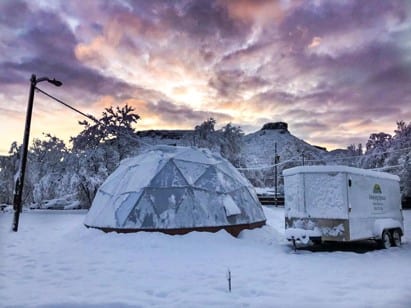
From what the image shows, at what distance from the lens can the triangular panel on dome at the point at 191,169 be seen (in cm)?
1399

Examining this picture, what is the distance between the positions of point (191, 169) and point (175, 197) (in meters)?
1.82

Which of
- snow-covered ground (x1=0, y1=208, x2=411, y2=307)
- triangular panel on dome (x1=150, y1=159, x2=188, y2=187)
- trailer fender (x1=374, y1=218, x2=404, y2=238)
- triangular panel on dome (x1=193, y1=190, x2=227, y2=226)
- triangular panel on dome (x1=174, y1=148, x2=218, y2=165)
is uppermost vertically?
triangular panel on dome (x1=174, y1=148, x2=218, y2=165)

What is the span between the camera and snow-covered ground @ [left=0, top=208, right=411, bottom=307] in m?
6.09

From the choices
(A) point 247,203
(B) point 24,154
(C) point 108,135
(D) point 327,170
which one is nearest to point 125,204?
(B) point 24,154

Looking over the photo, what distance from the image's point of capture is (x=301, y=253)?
36.3 feet

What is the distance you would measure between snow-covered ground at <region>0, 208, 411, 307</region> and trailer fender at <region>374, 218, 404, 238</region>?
0.71 metres

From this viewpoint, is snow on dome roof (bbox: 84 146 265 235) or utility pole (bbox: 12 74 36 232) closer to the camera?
snow on dome roof (bbox: 84 146 265 235)

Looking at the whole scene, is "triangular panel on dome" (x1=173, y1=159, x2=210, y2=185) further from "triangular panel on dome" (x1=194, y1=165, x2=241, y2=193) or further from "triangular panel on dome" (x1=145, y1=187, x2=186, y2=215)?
"triangular panel on dome" (x1=145, y1=187, x2=186, y2=215)

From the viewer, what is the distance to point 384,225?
12367mm

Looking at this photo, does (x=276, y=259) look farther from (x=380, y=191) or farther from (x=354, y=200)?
(x=380, y=191)

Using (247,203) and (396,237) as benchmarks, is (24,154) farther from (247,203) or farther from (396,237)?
(396,237)

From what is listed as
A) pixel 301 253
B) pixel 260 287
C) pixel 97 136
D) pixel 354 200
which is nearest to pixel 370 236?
pixel 354 200

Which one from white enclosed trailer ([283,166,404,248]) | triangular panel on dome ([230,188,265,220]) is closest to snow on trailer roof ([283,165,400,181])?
white enclosed trailer ([283,166,404,248])

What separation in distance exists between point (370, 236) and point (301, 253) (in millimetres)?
2635
